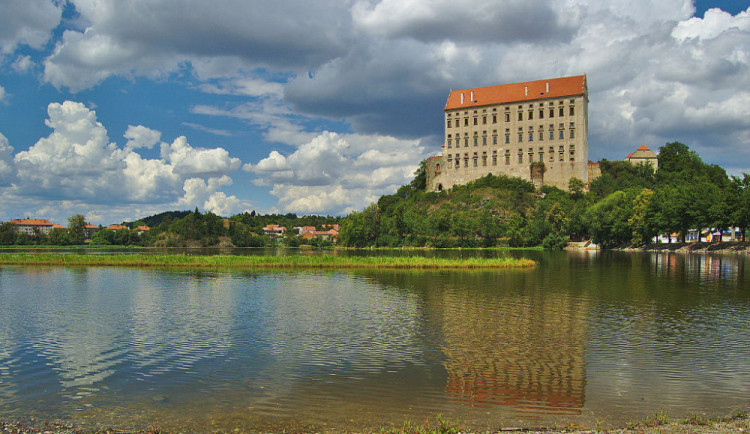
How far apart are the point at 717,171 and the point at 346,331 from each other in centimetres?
13008

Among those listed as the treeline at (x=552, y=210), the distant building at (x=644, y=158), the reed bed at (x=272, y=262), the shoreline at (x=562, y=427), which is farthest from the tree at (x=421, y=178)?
the shoreline at (x=562, y=427)

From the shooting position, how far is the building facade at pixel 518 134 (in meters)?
121

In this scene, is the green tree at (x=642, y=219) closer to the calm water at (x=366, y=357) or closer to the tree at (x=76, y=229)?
the calm water at (x=366, y=357)

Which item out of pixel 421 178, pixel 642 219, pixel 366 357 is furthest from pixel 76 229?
pixel 366 357

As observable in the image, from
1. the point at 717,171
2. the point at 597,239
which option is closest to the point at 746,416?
the point at 597,239

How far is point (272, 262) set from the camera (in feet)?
182

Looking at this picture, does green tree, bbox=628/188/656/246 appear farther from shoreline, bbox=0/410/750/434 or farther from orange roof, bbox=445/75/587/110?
shoreline, bbox=0/410/750/434

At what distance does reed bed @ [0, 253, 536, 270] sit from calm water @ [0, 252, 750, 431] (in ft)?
70.8

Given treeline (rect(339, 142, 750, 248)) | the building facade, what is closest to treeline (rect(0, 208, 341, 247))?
treeline (rect(339, 142, 750, 248))

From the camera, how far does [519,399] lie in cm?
1181

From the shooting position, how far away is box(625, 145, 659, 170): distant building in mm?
127750

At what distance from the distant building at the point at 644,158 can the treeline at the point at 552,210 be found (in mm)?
2948

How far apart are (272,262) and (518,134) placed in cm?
8724

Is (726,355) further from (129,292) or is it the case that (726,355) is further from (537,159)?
(537,159)
